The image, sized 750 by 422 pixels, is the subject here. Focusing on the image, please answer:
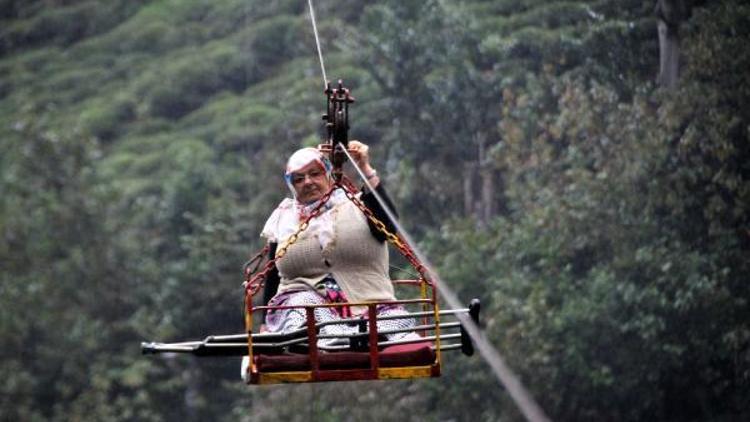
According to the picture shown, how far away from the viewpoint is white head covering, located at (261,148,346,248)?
6.95 meters

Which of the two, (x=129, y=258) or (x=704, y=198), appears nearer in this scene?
(x=704, y=198)

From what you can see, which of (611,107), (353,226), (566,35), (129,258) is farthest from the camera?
(129,258)

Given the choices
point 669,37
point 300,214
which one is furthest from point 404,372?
point 669,37

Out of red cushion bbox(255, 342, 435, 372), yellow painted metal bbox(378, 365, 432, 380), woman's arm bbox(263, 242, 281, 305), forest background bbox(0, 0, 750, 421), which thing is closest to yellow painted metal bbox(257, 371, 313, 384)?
red cushion bbox(255, 342, 435, 372)

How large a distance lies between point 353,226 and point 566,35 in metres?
15.7

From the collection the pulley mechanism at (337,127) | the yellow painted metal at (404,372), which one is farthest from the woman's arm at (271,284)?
the yellow painted metal at (404,372)

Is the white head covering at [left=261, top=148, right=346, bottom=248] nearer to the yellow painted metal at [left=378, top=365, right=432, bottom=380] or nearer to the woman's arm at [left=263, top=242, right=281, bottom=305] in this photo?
the woman's arm at [left=263, top=242, right=281, bottom=305]

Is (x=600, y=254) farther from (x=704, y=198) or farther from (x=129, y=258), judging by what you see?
(x=129, y=258)

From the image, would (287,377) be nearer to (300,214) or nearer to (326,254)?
(326,254)

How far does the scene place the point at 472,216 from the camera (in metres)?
22.3

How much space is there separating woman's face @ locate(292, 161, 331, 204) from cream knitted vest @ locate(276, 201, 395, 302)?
4.6 inches

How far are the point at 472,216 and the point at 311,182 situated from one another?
1538cm

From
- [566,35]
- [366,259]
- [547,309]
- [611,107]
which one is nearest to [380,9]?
[566,35]

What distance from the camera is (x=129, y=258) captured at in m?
25.7
